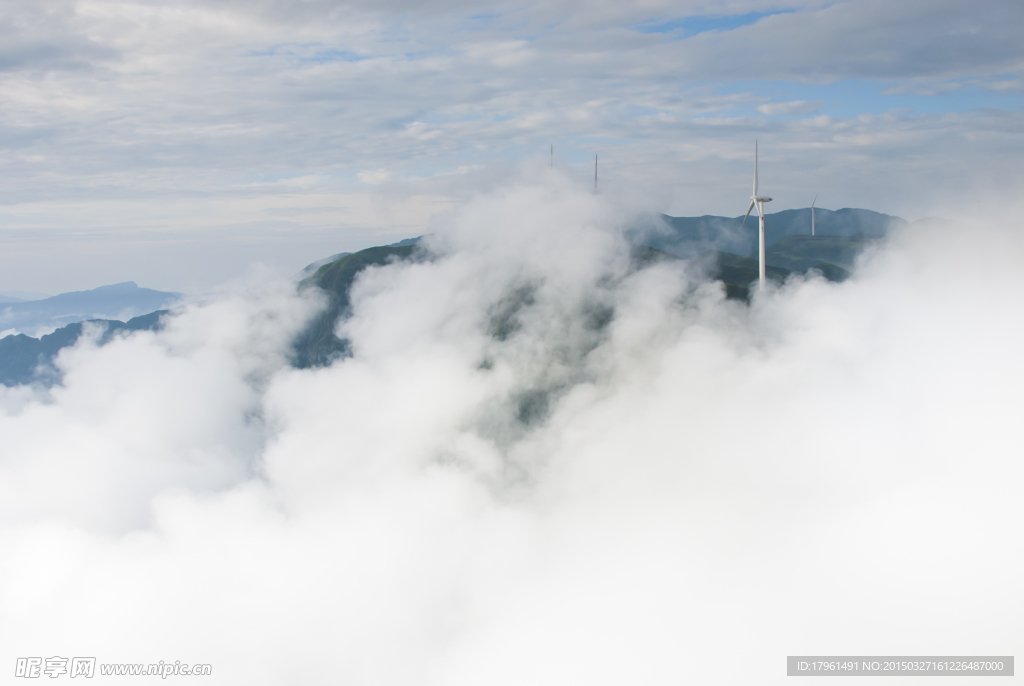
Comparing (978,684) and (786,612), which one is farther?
(786,612)

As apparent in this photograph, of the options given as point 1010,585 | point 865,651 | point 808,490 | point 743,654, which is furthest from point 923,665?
point 808,490

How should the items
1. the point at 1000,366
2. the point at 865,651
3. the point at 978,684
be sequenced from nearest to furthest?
the point at 978,684
the point at 865,651
the point at 1000,366

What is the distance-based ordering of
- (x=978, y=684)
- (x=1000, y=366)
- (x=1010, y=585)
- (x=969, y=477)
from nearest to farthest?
(x=978, y=684)
(x=1010, y=585)
(x=969, y=477)
(x=1000, y=366)

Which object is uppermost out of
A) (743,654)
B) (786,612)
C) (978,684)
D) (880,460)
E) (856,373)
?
(856,373)

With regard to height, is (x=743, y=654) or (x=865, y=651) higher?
(x=865, y=651)

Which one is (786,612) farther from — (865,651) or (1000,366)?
(1000,366)

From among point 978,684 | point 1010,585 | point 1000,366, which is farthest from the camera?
point 1000,366

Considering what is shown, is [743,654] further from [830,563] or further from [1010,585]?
[1010,585]

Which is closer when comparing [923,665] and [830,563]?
[923,665]

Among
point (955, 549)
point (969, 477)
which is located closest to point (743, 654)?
point (955, 549)
